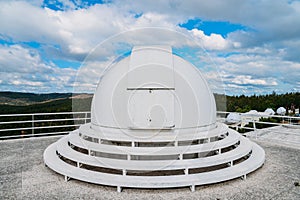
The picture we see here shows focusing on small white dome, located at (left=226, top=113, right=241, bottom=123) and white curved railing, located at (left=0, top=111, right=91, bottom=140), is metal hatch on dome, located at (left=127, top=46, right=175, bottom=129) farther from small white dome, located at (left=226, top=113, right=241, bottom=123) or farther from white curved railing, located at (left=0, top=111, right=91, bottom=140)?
small white dome, located at (left=226, top=113, right=241, bottom=123)

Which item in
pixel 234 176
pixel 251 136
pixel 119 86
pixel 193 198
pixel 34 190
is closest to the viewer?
pixel 193 198

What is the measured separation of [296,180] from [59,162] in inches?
202

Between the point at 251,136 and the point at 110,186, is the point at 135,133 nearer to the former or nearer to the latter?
the point at 110,186

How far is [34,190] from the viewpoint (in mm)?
3859

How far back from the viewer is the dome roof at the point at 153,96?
4566mm

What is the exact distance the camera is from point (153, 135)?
179 inches

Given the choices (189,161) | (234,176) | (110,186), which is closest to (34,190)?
(110,186)

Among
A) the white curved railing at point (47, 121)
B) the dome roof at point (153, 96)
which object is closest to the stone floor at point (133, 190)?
the dome roof at point (153, 96)

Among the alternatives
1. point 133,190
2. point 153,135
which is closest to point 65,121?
point 153,135

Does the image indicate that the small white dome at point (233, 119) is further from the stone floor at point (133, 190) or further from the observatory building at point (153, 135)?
the observatory building at point (153, 135)

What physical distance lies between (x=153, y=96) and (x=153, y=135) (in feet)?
2.80

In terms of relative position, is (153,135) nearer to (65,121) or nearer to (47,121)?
(47,121)

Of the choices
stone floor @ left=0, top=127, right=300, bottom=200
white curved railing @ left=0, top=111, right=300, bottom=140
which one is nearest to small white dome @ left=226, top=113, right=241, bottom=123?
white curved railing @ left=0, top=111, right=300, bottom=140

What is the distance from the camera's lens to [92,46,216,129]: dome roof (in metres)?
4.57
